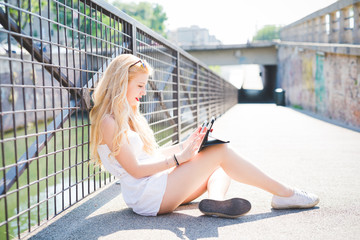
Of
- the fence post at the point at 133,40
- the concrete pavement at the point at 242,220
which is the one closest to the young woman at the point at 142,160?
the concrete pavement at the point at 242,220

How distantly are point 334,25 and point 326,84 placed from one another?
2.50 m

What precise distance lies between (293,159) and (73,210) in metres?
3.37

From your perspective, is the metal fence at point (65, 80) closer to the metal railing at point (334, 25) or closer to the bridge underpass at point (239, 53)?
the metal railing at point (334, 25)

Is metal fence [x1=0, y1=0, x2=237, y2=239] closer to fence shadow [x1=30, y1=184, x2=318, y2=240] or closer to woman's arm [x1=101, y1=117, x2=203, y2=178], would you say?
fence shadow [x1=30, y1=184, x2=318, y2=240]

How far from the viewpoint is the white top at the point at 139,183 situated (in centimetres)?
245

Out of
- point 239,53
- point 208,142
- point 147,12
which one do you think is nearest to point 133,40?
point 208,142

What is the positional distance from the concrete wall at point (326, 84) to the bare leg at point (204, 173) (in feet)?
26.3

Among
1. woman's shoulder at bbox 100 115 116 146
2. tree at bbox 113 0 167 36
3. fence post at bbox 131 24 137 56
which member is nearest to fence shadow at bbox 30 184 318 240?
woman's shoulder at bbox 100 115 116 146

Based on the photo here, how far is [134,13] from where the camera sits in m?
67.6

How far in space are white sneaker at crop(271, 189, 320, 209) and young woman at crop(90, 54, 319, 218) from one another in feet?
0.32

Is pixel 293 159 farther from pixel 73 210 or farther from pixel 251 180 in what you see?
pixel 73 210

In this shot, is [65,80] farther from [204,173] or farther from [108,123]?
[204,173]

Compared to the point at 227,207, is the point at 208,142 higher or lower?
higher

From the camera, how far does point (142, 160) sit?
98.8 inches
